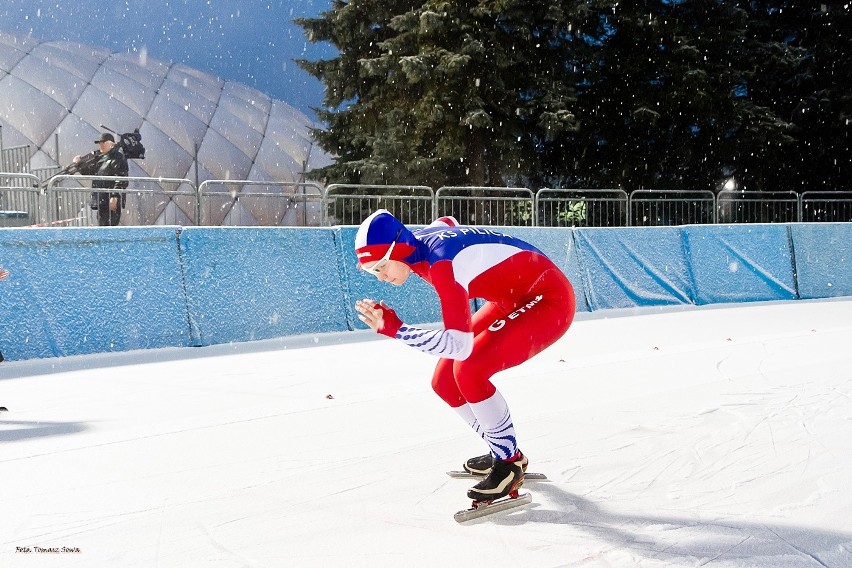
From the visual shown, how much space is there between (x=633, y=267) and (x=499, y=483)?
11.4m

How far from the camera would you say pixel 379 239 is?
3936 millimetres

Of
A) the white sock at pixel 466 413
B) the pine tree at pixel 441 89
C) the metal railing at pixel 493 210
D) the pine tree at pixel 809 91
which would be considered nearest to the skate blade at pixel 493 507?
the white sock at pixel 466 413

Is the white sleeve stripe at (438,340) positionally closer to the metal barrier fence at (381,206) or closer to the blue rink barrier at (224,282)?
the blue rink barrier at (224,282)

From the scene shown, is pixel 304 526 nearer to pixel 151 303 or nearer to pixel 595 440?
pixel 595 440

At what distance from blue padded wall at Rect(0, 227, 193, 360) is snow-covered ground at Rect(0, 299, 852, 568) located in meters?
0.41

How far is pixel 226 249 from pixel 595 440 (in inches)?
249

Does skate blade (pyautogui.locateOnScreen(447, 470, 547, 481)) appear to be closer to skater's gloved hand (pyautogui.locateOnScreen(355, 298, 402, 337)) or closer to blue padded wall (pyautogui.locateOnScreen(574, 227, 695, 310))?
skater's gloved hand (pyautogui.locateOnScreen(355, 298, 402, 337))

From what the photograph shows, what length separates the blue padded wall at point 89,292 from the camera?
9.22 metres

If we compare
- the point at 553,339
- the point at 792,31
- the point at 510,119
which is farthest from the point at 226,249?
the point at 792,31

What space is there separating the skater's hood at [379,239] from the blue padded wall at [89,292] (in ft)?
21.0

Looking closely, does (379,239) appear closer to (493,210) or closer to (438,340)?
(438,340)

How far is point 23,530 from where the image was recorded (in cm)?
390

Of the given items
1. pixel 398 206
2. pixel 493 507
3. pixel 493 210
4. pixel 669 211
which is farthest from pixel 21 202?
pixel 669 211

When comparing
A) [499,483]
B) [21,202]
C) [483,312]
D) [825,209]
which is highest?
[21,202]
